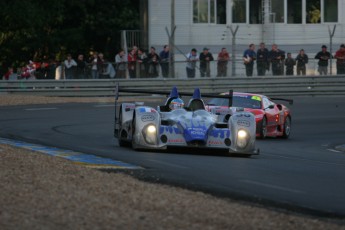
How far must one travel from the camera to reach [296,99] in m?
38.1

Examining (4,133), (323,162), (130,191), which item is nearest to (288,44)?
(4,133)

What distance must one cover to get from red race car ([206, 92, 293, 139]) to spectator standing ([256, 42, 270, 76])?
12.5m

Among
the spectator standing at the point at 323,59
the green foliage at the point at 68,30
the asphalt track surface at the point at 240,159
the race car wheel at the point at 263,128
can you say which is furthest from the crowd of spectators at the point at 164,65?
the green foliage at the point at 68,30

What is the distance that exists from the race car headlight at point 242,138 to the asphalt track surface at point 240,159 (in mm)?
292

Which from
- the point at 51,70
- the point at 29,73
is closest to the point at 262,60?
the point at 51,70

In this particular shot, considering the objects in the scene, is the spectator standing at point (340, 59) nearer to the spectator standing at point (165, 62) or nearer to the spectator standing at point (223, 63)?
the spectator standing at point (223, 63)

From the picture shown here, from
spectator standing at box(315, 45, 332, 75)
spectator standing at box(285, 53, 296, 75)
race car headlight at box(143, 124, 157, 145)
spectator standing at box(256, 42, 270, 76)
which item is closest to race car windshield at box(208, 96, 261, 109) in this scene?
race car headlight at box(143, 124, 157, 145)

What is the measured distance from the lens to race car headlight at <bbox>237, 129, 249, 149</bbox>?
17.8 m

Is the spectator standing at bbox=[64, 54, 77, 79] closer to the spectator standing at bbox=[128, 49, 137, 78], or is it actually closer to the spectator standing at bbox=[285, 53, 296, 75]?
the spectator standing at bbox=[128, 49, 137, 78]

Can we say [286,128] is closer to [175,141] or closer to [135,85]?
[175,141]

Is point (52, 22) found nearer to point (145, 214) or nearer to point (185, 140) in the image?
point (185, 140)

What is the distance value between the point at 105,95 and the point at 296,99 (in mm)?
6941

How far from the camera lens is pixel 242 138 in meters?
17.8

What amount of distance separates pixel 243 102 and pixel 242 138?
7177 millimetres
